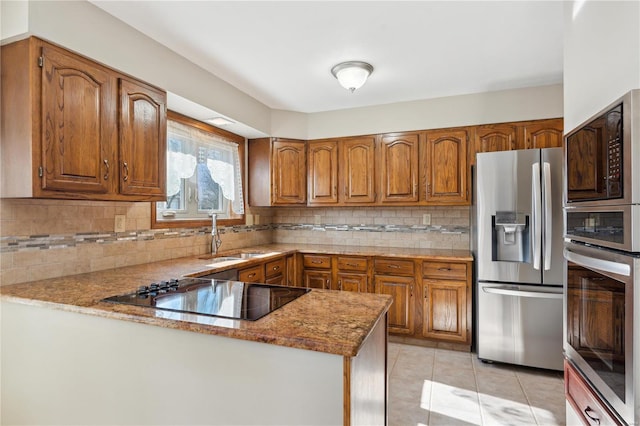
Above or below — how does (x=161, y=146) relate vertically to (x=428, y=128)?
below

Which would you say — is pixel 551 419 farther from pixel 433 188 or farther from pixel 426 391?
pixel 433 188

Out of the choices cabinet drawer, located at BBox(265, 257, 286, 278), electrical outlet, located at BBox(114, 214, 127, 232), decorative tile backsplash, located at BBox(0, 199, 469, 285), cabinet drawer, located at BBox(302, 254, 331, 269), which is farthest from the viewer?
cabinet drawer, located at BBox(302, 254, 331, 269)

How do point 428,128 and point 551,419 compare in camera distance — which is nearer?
point 551,419

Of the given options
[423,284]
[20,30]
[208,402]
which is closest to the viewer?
[208,402]

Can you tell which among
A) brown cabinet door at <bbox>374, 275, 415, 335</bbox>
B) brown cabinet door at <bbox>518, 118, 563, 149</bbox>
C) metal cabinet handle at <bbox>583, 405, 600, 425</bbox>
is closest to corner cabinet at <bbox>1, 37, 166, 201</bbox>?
brown cabinet door at <bbox>374, 275, 415, 335</bbox>

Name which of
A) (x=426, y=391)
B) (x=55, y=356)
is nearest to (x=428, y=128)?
(x=426, y=391)

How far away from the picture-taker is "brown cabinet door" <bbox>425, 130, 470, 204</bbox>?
3357 mm

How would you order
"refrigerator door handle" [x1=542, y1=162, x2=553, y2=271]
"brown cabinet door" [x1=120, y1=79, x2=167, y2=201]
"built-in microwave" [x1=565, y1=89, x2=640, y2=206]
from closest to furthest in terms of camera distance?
"built-in microwave" [x1=565, y1=89, x2=640, y2=206] < "brown cabinet door" [x1=120, y1=79, x2=167, y2=201] < "refrigerator door handle" [x1=542, y1=162, x2=553, y2=271]

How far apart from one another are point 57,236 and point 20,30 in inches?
43.8

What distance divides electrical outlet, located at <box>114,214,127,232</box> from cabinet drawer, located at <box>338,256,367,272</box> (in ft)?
6.65

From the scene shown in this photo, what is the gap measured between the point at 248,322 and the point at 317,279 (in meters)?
2.49

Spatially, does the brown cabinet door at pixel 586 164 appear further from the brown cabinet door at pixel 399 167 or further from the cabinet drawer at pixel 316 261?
the cabinet drawer at pixel 316 261

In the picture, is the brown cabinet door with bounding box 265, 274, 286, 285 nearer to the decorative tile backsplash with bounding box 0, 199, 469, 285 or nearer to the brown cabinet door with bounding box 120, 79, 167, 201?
the decorative tile backsplash with bounding box 0, 199, 469, 285

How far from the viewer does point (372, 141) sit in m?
3.72
